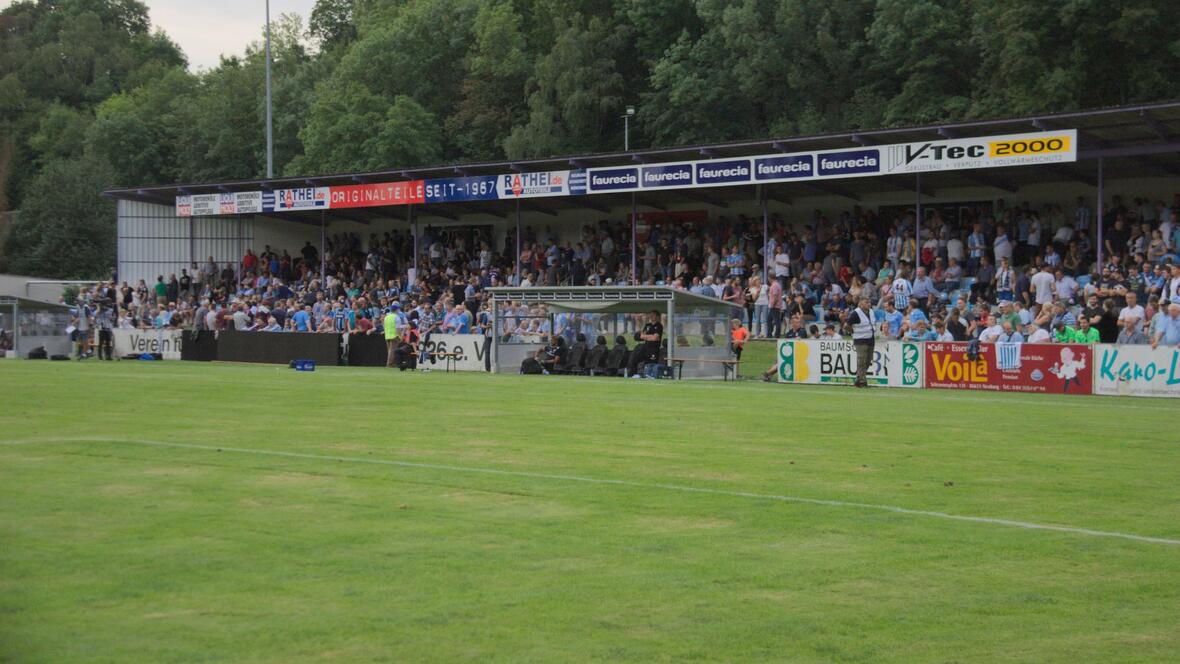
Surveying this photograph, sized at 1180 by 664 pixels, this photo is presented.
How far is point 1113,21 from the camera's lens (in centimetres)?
5288

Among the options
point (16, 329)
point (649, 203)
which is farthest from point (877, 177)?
point (16, 329)

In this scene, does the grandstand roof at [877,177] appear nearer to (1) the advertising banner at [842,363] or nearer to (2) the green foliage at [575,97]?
(1) the advertising banner at [842,363]

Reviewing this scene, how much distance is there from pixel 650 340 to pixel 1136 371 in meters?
11.4

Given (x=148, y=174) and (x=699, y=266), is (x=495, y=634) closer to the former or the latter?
(x=699, y=266)

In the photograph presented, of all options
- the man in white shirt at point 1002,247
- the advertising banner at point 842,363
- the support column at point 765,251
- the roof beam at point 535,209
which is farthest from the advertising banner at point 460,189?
the man in white shirt at point 1002,247

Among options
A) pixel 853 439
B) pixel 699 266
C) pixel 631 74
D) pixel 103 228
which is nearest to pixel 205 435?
pixel 853 439

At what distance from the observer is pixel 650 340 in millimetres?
32250

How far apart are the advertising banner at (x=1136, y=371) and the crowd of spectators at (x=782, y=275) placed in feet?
1.67

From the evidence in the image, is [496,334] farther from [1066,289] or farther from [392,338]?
[1066,289]

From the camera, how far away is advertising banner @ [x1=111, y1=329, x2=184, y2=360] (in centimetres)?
4500

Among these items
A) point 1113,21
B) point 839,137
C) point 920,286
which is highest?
point 1113,21

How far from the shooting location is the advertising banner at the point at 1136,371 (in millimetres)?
24672

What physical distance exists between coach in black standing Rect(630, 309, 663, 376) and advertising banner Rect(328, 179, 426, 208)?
1643 centimetres

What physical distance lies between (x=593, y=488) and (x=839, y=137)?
86.9ft
